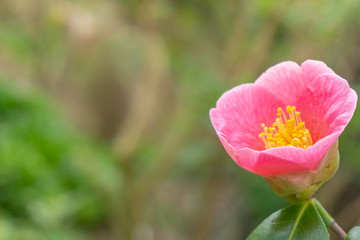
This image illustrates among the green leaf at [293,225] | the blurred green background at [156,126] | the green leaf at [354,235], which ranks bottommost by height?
the green leaf at [354,235]

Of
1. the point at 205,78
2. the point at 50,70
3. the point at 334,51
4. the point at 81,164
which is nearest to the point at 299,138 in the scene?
the point at 334,51

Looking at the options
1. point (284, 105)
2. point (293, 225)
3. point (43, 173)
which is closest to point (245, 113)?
point (284, 105)

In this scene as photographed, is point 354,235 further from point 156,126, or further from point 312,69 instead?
point 156,126

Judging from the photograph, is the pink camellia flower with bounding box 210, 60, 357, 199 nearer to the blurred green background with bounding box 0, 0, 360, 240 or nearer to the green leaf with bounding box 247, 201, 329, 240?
the green leaf with bounding box 247, 201, 329, 240

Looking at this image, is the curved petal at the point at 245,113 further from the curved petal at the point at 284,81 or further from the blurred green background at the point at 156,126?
the blurred green background at the point at 156,126

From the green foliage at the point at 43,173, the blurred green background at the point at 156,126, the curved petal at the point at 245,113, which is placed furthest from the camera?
the green foliage at the point at 43,173

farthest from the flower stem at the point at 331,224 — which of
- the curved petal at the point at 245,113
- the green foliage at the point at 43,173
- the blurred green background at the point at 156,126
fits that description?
the green foliage at the point at 43,173

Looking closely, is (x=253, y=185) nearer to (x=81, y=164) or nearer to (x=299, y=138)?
(x=81, y=164)
